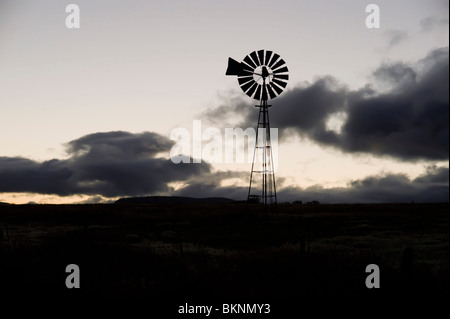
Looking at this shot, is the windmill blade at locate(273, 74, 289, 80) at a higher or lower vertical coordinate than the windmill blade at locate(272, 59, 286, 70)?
lower

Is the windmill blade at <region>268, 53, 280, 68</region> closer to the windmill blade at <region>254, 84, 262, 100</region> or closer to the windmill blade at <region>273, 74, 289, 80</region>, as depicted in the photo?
the windmill blade at <region>273, 74, 289, 80</region>

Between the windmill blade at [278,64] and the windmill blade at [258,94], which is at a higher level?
the windmill blade at [278,64]

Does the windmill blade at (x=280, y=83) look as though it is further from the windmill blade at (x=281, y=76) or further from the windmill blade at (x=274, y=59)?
the windmill blade at (x=274, y=59)

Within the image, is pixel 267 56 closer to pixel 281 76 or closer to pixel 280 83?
pixel 281 76

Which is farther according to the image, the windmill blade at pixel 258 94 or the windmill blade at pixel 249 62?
the windmill blade at pixel 249 62

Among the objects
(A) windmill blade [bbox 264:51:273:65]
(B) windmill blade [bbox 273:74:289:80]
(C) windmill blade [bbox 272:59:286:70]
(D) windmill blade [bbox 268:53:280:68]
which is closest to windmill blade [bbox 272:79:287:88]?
(B) windmill blade [bbox 273:74:289:80]

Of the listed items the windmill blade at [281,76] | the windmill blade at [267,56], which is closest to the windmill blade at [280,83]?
the windmill blade at [281,76]

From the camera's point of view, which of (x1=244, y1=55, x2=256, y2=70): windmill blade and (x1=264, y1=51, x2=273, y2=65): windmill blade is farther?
(x1=244, y1=55, x2=256, y2=70): windmill blade

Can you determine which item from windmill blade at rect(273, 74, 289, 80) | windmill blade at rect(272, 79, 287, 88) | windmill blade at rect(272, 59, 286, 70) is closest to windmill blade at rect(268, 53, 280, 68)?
windmill blade at rect(272, 59, 286, 70)

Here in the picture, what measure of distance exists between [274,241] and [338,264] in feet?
46.0

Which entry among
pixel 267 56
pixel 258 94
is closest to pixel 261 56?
A: pixel 267 56

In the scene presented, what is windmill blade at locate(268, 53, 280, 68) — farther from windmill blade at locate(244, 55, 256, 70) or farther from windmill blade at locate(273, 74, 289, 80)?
windmill blade at locate(244, 55, 256, 70)

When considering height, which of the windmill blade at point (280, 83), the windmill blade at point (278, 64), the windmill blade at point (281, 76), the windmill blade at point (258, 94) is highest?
the windmill blade at point (278, 64)

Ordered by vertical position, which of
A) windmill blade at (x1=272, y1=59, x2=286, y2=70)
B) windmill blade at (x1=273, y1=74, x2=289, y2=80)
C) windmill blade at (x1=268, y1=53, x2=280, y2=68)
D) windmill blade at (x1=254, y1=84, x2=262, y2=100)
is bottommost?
windmill blade at (x1=254, y1=84, x2=262, y2=100)
